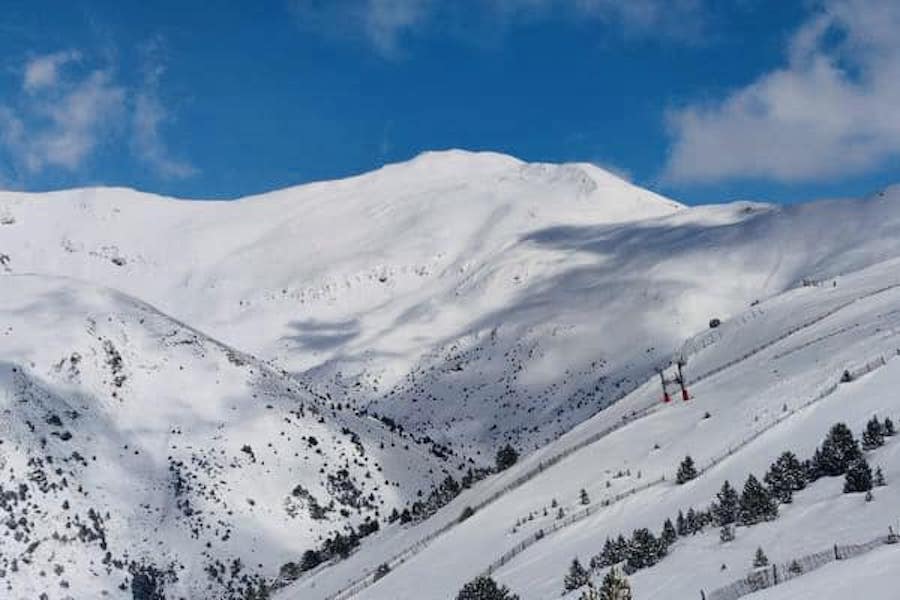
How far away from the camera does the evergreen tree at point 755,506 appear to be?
34.4 meters

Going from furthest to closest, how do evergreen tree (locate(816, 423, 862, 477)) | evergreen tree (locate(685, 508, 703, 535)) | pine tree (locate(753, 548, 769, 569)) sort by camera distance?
1. evergreen tree (locate(685, 508, 703, 535))
2. evergreen tree (locate(816, 423, 862, 477))
3. pine tree (locate(753, 548, 769, 569))

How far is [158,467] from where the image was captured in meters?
163

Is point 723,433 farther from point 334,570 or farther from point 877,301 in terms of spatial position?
point 334,570

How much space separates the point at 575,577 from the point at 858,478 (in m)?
11.2

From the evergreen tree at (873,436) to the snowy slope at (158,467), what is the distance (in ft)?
370

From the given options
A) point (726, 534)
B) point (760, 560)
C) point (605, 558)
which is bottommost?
point (760, 560)

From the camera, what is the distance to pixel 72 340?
186250mm

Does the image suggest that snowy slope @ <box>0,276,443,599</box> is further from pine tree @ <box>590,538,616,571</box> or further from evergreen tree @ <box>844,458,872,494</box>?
evergreen tree @ <box>844,458,872,494</box>

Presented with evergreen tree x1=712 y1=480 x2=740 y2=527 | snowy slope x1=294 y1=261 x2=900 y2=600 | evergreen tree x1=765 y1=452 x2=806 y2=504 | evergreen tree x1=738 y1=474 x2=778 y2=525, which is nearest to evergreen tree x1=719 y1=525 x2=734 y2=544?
snowy slope x1=294 y1=261 x2=900 y2=600

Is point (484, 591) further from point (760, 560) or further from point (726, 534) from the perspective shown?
point (760, 560)

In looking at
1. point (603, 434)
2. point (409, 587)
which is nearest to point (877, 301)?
point (603, 434)

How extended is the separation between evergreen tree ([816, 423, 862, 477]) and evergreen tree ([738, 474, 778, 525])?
3145mm

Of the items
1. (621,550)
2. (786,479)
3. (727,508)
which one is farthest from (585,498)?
(786,479)

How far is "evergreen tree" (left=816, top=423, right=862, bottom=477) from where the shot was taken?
120 feet
